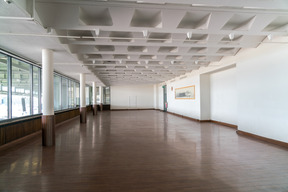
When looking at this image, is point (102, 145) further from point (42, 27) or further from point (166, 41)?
point (166, 41)

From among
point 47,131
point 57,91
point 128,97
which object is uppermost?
point 57,91

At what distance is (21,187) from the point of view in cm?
289

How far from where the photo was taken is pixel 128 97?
22.5 metres

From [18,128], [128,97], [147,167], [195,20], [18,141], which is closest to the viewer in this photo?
[147,167]

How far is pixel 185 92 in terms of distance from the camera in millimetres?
13000

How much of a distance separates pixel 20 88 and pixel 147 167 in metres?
6.27

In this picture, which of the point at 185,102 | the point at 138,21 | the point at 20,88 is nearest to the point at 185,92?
the point at 185,102

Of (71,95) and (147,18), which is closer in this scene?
(147,18)

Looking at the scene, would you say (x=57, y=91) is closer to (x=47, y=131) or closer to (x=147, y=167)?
(x=47, y=131)

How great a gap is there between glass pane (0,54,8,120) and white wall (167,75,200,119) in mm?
9902

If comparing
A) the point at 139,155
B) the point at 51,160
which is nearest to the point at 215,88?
the point at 139,155

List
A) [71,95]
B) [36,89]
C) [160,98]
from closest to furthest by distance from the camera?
[36,89], [71,95], [160,98]

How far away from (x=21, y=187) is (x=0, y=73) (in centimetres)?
452

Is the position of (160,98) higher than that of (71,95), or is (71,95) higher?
(71,95)
